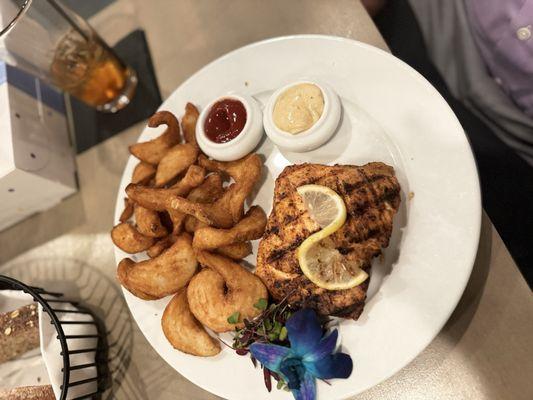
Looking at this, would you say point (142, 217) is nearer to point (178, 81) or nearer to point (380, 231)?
point (178, 81)

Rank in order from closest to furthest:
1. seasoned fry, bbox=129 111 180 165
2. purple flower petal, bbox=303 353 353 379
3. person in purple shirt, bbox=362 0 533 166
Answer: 1. purple flower petal, bbox=303 353 353 379
2. person in purple shirt, bbox=362 0 533 166
3. seasoned fry, bbox=129 111 180 165

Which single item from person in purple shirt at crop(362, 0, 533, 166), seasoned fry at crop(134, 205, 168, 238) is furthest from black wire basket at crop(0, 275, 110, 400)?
person in purple shirt at crop(362, 0, 533, 166)

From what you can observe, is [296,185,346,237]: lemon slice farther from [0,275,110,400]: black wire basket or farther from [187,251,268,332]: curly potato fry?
[0,275,110,400]: black wire basket

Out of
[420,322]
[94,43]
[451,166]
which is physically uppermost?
[94,43]

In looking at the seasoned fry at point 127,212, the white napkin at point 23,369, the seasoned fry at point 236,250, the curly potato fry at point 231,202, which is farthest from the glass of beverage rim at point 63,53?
the seasoned fry at point 236,250

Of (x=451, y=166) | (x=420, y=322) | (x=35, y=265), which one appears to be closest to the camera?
(x=420, y=322)

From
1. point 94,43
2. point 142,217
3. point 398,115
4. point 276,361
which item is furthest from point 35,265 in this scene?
point 398,115
